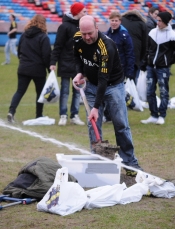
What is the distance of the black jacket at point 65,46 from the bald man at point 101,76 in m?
3.41

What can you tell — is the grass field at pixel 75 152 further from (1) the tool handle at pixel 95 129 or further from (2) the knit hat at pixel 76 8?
(2) the knit hat at pixel 76 8

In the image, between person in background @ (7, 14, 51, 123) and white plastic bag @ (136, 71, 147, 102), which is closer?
person in background @ (7, 14, 51, 123)

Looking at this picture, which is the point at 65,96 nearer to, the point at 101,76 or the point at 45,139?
the point at 45,139

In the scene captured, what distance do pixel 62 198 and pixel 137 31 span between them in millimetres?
6491

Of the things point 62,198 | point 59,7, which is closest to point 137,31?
point 62,198

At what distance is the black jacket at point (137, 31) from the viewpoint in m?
11.9

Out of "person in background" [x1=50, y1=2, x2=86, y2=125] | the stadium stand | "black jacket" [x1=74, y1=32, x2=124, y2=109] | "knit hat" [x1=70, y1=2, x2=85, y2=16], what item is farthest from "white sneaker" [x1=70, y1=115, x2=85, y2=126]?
the stadium stand

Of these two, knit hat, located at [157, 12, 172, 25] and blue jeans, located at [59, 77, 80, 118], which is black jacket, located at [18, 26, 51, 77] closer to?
blue jeans, located at [59, 77, 80, 118]

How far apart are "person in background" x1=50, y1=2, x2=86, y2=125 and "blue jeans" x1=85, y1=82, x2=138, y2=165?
3.33 m

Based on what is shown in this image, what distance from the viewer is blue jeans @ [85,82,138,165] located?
740cm

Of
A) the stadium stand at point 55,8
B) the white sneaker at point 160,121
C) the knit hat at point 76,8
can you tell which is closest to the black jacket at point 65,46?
the knit hat at point 76,8

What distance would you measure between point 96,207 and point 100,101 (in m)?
1.39

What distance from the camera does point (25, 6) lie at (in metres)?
33.2

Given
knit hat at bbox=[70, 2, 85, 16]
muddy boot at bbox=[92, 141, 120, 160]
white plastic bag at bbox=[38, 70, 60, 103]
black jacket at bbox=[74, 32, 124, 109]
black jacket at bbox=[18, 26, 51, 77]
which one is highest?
black jacket at bbox=[74, 32, 124, 109]
